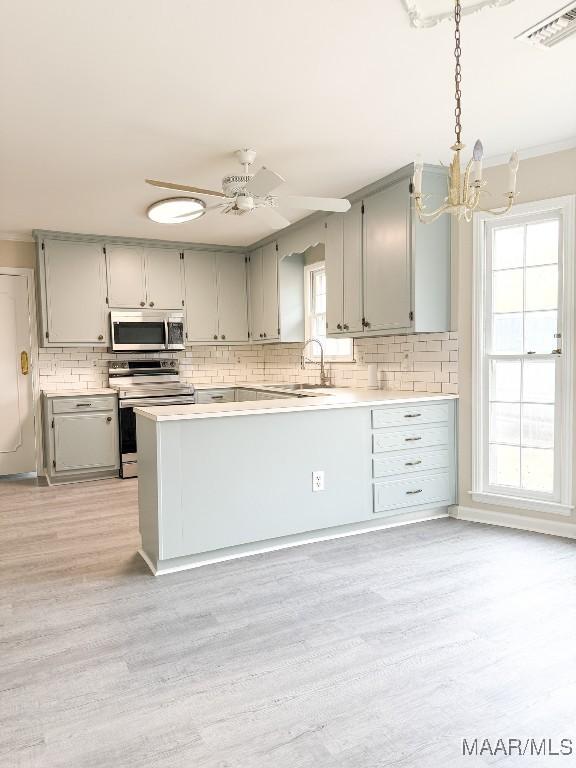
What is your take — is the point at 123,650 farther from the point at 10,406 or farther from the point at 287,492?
the point at 10,406

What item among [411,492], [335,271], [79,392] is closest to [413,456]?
[411,492]

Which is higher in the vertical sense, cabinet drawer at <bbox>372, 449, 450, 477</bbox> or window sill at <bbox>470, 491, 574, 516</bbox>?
cabinet drawer at <bbox>372, 449, 450, 477</bbox>

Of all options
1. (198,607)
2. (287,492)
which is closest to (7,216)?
(287,492)

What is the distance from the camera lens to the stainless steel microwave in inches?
217

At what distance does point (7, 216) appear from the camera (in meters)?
4.60

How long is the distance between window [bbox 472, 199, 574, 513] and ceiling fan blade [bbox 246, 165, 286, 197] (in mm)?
1621

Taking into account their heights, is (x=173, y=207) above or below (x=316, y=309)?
above

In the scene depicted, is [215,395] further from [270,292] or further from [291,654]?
[291,654]

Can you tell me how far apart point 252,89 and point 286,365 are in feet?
12.3

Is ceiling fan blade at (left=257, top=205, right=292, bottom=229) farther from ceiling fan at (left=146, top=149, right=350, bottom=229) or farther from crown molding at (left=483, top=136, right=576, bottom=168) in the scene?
crown molding at (left=483, top=136, right=576, bottom=168)

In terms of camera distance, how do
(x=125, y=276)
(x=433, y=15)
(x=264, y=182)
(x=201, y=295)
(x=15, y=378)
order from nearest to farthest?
A: (x=433, y=15)
(x=264, y=182)
(x=15, y=378)
(x=125, y=276)
(x=201, y=295)

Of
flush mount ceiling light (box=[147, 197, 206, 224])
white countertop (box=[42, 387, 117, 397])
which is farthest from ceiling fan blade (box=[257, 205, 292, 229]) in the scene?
white countertop (box=[42, 387, 117, 397])

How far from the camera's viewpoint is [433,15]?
6.57 feet

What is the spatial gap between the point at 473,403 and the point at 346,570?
5.10ft
